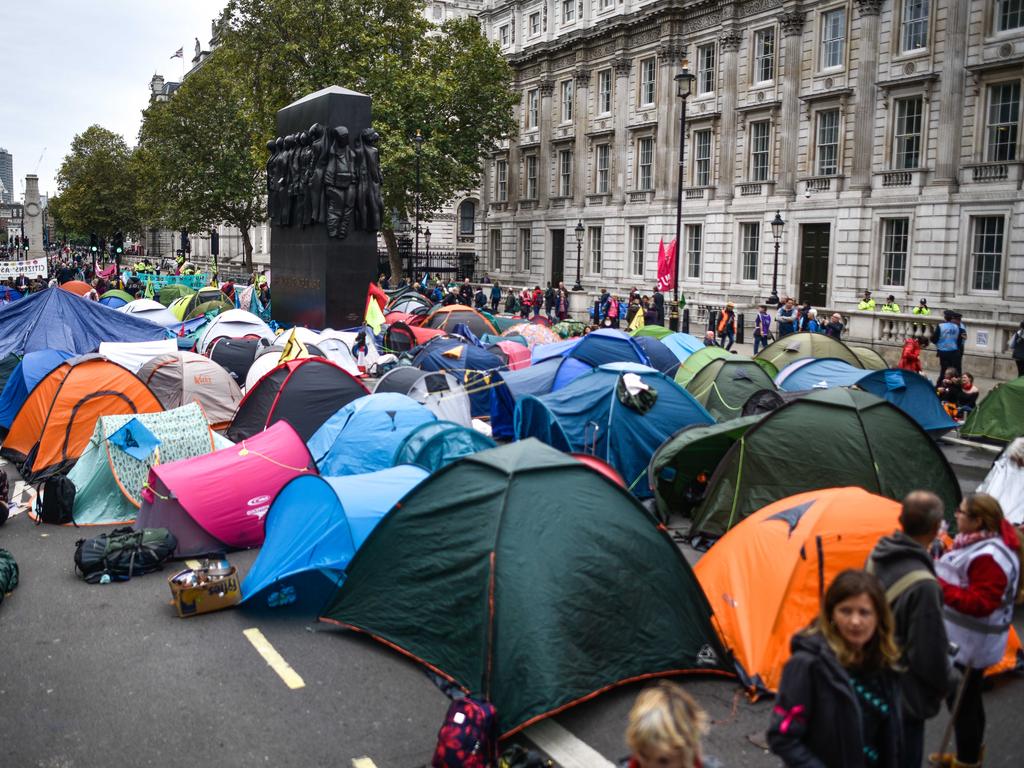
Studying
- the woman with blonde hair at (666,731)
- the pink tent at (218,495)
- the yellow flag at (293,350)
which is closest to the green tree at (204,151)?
the yellow flag at (293,350)

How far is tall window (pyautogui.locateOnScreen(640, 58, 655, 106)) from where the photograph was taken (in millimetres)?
41969

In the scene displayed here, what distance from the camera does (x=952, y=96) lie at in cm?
2923

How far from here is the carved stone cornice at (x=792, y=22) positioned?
112ft

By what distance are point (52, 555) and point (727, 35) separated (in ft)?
111

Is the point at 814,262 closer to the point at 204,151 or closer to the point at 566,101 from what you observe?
the point at 566,101

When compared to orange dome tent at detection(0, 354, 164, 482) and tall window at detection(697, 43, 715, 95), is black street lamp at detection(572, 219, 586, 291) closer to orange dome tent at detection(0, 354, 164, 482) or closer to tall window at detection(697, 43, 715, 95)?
tall window at detection(697, 43, 715, 95)

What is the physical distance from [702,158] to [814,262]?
768 cm

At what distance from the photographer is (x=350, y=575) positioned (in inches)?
321

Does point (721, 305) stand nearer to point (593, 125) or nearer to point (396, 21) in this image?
point (593, 125)

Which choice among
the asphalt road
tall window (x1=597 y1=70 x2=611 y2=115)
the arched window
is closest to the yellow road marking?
the asphalt road

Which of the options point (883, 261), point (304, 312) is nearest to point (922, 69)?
point (883, 261)

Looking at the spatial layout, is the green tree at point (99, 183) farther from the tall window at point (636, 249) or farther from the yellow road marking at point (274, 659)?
the yellow road marking at point (274, 659)

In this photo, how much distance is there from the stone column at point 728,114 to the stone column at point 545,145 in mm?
12564

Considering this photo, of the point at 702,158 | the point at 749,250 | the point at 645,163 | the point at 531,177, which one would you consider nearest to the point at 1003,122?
the point at 749,250
